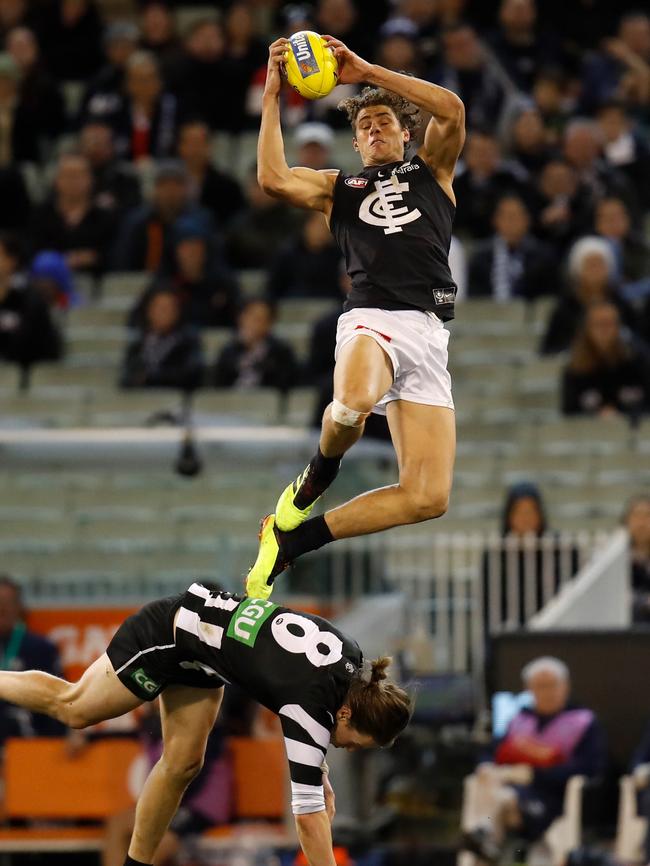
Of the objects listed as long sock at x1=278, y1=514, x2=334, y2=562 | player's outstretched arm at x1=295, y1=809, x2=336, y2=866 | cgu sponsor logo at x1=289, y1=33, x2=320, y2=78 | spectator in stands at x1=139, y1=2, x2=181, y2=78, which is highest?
spectator in stands at x1=139, y1=2, x2=181, y2=78

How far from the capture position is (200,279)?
14.7m

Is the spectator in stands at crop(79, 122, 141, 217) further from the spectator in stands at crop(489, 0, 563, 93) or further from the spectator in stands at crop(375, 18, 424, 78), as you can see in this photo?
the spectator in stands at crop(489, 0, 563, 93)

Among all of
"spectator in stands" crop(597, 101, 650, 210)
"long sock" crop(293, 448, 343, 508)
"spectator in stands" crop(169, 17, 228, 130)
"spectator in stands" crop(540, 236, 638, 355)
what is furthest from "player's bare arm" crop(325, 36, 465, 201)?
"spectator in stands" crop(169, 17, 228, 130)

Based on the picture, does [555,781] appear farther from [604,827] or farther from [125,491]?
[125,491]

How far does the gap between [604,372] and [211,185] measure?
3.80 m

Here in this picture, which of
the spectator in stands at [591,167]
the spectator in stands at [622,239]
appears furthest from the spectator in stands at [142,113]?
the spectator in stands at [622,239]

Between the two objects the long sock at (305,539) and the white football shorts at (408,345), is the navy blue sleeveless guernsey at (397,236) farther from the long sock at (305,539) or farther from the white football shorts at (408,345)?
the long sock at (305,539)

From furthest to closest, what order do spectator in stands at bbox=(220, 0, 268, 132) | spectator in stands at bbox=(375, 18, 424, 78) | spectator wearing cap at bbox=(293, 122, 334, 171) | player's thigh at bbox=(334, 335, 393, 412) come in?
spectator in stands at bbox=(220, 0, 268, 132)
spectator in stands at bbox=(375, 18, 424, 78)
spectator wearing cap at bbox=(293, 122, 334, 171)
player's thigh at bbox=(334, 335, 393, 412)

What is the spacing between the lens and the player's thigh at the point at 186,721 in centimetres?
798

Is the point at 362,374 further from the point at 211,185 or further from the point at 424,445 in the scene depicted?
the point at 211,185

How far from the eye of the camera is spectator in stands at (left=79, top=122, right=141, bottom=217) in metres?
15.7

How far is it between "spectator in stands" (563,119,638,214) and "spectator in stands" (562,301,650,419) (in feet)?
5.10

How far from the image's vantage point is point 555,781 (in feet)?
36.2

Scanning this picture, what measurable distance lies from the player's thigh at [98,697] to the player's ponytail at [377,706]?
968 mm
